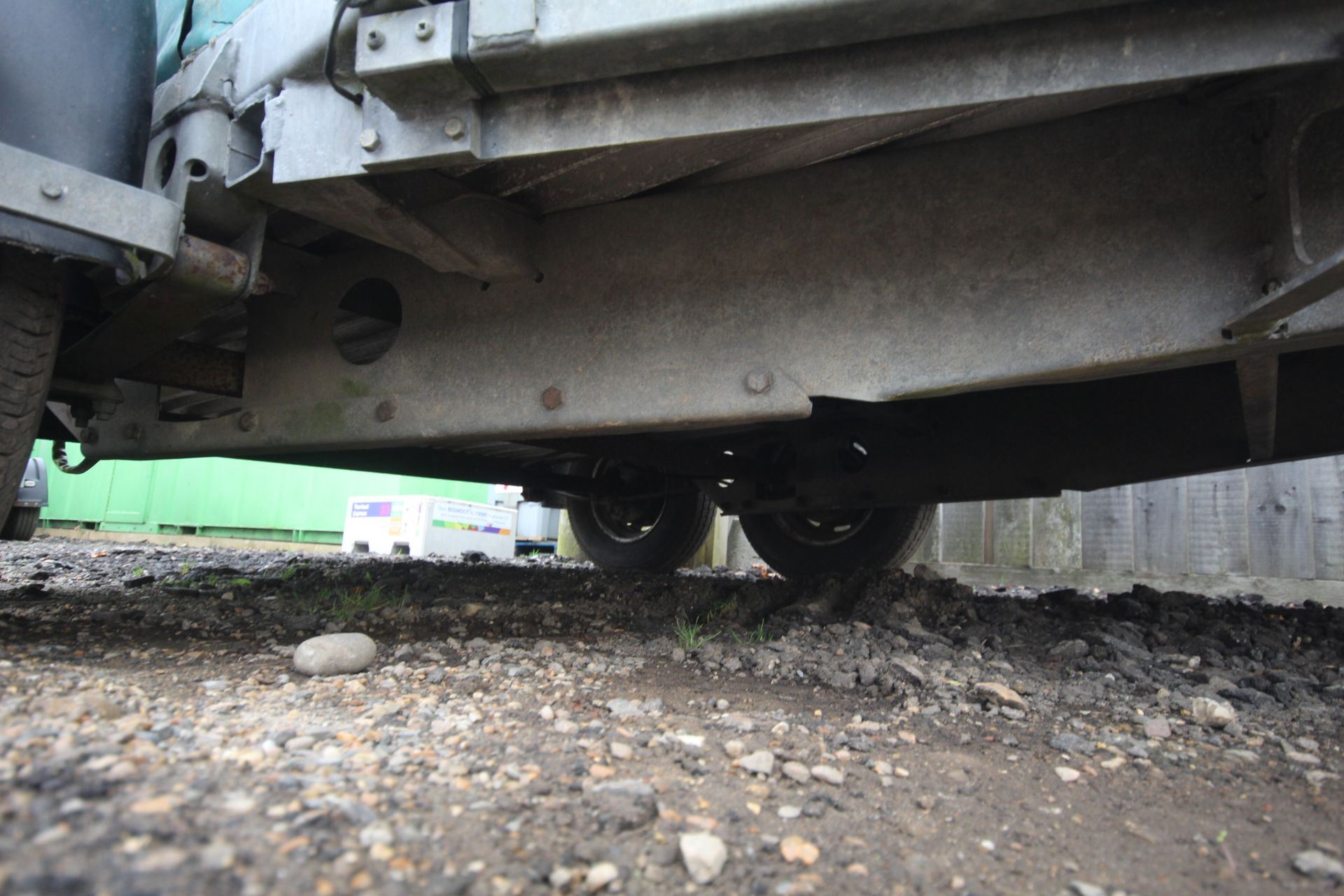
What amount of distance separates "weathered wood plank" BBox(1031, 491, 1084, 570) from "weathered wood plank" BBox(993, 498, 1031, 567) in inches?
1.5

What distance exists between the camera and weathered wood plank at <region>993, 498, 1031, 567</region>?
513 centimetres

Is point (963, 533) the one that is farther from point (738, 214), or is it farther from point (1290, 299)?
point (1290, 299)

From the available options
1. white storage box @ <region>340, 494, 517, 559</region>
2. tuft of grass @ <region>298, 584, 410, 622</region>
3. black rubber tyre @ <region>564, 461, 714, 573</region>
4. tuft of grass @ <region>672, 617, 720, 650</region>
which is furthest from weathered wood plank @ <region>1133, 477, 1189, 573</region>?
white storage box @ <region>340, 494, 517, 559</region>

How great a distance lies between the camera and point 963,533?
543 cm

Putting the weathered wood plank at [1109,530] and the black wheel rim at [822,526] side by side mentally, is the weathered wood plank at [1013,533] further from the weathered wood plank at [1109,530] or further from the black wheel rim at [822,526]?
the black wheel rim at [822,526]

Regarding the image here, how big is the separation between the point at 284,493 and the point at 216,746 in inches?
439

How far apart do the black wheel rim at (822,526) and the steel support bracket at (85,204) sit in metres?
2.97

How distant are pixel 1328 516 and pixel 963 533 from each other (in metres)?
1.97

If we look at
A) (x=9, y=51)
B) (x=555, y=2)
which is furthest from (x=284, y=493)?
(x=555, y=2)

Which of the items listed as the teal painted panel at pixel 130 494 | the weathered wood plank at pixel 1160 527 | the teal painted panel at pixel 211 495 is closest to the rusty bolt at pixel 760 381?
the weathered wood plank at pixel 1160 527

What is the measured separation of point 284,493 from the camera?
1122 centimetres

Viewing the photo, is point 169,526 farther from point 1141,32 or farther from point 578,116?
point 1141,32

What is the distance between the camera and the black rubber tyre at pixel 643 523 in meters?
4.41

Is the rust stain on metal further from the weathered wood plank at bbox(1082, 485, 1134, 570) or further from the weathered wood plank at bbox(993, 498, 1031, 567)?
the weathered wood plank at bbox(1082, 485, 1134, 570)
